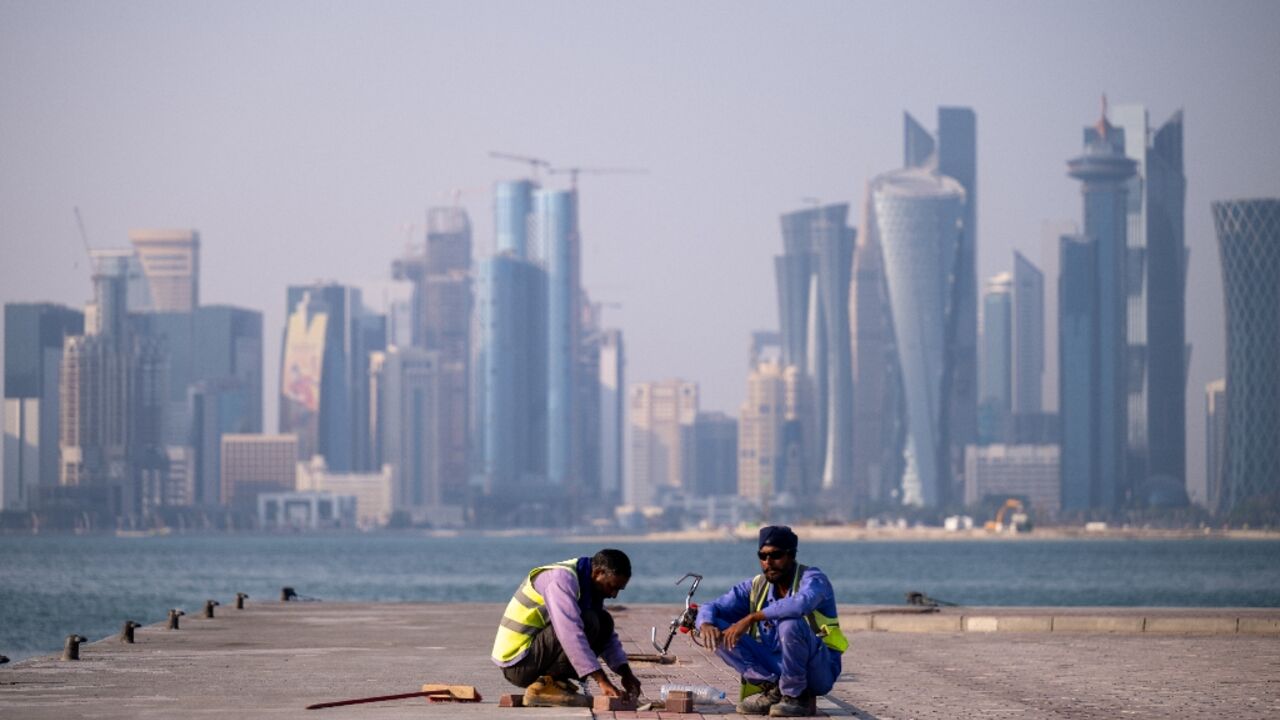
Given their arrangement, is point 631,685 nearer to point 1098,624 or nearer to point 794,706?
point 794,706

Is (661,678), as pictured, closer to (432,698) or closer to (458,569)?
(432,698)

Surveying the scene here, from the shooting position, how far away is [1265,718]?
16.0 metres

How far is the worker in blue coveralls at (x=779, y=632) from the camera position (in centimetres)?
1522

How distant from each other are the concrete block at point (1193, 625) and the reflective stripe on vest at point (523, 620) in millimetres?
13777

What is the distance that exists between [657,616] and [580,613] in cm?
1485

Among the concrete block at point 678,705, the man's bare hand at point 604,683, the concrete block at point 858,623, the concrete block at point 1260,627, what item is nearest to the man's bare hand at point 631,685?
the man's bare hand at point 604,683

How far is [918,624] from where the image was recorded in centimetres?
2816

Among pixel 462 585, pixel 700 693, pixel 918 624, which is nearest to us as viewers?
pixel 700 693

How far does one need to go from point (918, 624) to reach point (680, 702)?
13072 mm

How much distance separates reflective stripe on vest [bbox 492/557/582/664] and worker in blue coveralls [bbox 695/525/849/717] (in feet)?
3.86

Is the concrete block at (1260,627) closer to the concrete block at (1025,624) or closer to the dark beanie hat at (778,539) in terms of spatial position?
the concrete block at (1025,624)

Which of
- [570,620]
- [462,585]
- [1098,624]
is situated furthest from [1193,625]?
[462,585]

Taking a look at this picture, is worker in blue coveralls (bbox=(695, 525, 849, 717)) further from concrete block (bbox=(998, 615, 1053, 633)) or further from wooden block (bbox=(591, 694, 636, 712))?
concrete block (bbox=(998, 615, 1053, 633))

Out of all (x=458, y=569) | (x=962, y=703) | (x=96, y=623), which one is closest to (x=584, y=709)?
(x=962, y=703)
